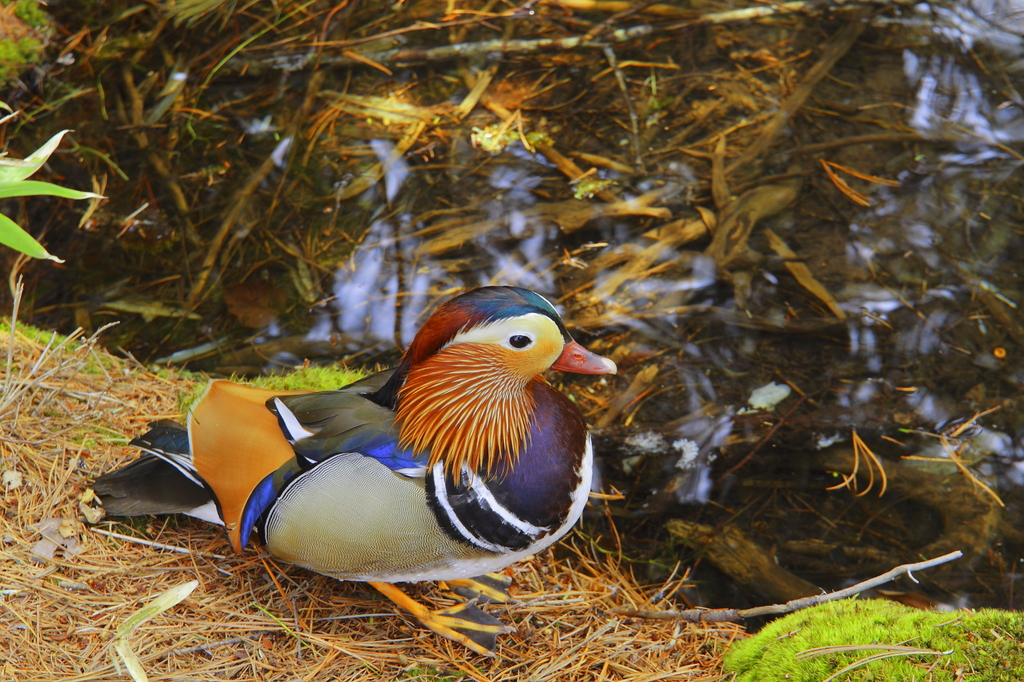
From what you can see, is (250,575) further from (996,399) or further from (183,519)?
(996,399)

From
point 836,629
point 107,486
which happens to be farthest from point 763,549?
point 107,486

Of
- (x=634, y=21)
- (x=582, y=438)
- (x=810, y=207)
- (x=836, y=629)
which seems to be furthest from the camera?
(x=634, y=21)

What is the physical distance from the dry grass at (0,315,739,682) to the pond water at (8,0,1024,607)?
0.57 metres

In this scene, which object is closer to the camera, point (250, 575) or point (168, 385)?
point (250, 575)

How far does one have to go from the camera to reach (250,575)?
89.6 inches

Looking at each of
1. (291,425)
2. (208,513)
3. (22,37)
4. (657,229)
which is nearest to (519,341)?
(291,425)

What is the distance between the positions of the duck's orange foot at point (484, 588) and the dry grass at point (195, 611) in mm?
40

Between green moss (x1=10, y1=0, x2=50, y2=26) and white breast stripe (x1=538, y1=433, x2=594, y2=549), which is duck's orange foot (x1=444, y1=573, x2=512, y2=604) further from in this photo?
green moss (x1=10, y1=0, x2=50, y2=26)

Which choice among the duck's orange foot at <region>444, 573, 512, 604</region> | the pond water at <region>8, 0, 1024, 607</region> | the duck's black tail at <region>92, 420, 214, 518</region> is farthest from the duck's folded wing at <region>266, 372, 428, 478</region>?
the pond water at <region>8, 0, 1024, 607</region>

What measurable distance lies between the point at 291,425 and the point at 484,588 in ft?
2.96

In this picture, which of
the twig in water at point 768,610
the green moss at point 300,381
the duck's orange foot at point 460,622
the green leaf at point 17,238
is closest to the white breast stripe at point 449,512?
the duck's orange foot at point 460,622

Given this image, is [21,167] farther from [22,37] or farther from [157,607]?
[22,37]

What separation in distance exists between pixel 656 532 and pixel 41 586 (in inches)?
84.3

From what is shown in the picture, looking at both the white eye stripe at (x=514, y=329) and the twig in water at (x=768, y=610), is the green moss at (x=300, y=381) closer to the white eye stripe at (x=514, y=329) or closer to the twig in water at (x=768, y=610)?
the white eye stripe at (x=514, y=329)
